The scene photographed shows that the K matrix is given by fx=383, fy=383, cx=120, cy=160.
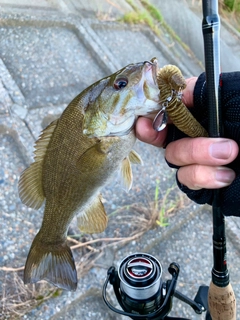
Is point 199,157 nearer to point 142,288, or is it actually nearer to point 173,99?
point 173,99

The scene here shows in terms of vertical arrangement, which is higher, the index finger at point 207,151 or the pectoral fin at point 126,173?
the index finger at point 207,151

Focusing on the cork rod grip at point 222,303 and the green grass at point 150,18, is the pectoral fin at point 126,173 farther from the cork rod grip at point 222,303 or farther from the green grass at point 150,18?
the green grass at point 150,18

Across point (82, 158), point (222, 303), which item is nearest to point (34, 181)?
point (82, 158)

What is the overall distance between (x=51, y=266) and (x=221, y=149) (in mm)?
872

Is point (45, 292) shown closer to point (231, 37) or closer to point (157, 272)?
point (157, 272)

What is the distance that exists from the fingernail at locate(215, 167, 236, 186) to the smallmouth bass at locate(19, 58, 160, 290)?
30 centimetres

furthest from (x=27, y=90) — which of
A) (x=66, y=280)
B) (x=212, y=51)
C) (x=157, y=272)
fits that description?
(x=212, y=51)

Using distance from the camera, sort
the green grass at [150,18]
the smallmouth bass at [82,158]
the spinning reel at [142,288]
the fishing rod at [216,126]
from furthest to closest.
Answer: the green grass at [150,18]
the spinning reel at [142,288]
the smallmouth bass at [82,158]
the fishing rod at [216,126]

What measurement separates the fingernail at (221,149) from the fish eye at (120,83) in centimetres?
38

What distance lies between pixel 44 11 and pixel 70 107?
2459 millimetres

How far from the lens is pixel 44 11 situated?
3.53 metres

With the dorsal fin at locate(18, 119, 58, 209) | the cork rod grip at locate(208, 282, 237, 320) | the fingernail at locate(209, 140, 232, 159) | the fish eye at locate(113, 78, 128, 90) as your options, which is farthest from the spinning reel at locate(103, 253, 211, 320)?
the fish eye at locate(113, 78, 128, 90)

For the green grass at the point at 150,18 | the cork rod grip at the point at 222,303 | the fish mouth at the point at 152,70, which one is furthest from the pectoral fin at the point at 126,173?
the green grass at the point at 150,18

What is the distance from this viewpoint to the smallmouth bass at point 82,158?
52.4 inches
